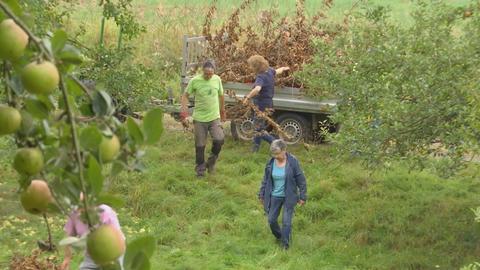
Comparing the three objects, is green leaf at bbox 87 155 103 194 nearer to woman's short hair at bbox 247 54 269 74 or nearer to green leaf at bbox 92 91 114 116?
green leaf at bbox 92 91 114 116

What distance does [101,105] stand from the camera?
1.28 meters

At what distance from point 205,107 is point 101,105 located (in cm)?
858

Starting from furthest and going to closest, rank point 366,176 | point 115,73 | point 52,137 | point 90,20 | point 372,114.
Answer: point 90,20
point 366,176
point 115,73
point 372,114
point 52,137

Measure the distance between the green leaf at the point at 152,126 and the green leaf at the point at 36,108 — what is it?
17 centimetres

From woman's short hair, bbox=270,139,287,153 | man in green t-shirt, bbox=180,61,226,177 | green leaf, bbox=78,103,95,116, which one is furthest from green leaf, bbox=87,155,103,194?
man in green t-shirt, bbox=180,61,226,177

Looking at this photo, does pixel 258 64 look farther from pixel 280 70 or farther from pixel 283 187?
pixel 283 187

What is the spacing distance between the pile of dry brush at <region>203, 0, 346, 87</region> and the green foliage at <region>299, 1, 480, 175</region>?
407cm

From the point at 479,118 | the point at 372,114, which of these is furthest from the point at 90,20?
the point at 479,118

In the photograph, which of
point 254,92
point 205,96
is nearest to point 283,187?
point 205,96

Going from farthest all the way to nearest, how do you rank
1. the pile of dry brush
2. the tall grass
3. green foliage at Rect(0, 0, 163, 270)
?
the pile of dry brush < the tall grass < green foliage at Rect(0, 0, 163, 270)

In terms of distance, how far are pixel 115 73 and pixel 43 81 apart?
7.29m

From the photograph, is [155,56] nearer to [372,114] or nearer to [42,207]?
[372,114]

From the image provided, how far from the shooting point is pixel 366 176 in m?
10.2

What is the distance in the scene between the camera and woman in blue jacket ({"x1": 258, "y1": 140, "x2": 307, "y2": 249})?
773 centimetres
